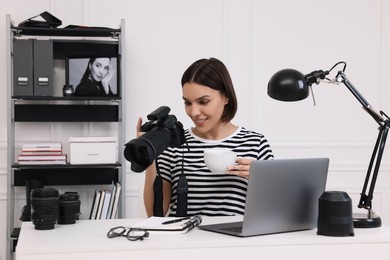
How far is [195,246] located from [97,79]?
2182 millimetres

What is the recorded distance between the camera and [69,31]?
3.55 meters

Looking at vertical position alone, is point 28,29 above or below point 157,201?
above

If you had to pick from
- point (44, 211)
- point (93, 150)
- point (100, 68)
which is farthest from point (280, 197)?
point (100, 68)

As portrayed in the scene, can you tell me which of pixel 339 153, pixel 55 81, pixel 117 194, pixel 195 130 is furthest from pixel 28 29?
pixel 339 153

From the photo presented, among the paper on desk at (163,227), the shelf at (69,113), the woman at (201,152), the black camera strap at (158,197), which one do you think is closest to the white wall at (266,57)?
the shelf at (69,113)

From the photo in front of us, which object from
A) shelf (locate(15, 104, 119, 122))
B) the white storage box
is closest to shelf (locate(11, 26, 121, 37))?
shelf (locate(15, 104, 119, 122))

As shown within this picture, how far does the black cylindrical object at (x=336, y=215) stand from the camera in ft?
5.62

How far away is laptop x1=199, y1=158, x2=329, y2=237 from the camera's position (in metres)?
1.68

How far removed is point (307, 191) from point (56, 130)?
→ 2297 mm

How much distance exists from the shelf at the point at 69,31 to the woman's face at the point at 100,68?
0.51 ft

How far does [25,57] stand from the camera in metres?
3.48

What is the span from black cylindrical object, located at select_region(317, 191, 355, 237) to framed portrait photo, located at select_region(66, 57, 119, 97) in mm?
2079

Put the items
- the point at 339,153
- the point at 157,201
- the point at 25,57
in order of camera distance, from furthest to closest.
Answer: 1. the point at 339,153
2. the point at 25,57
3. the point at 157,201

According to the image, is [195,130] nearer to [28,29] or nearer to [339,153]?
[28,29]
